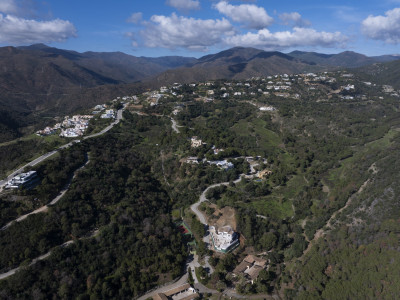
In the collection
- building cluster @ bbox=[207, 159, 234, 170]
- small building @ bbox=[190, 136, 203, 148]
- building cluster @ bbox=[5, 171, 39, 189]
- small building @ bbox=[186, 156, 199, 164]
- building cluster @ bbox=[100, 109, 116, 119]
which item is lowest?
building cluster @ bbox=[207, 159, 234, 170]

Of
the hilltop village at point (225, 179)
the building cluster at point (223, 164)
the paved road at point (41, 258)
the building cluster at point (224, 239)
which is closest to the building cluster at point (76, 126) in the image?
the hilltop village at point (225, 179)

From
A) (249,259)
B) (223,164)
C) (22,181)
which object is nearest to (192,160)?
(223,164)

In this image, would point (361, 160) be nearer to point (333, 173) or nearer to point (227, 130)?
point (333, 173)

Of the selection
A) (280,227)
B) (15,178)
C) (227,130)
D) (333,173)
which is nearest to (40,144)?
(15,178)

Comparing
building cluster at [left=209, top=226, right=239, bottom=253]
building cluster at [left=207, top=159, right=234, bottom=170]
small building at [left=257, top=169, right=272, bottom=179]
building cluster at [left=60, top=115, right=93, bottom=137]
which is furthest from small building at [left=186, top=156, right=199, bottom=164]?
building cluster at [left=60, top=115, right=93, bottom=137]

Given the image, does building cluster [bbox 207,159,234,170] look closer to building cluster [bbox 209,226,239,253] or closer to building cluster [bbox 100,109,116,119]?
building cluster [bbox 209,226,239,253]

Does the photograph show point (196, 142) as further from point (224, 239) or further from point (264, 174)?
point (224, 239)
